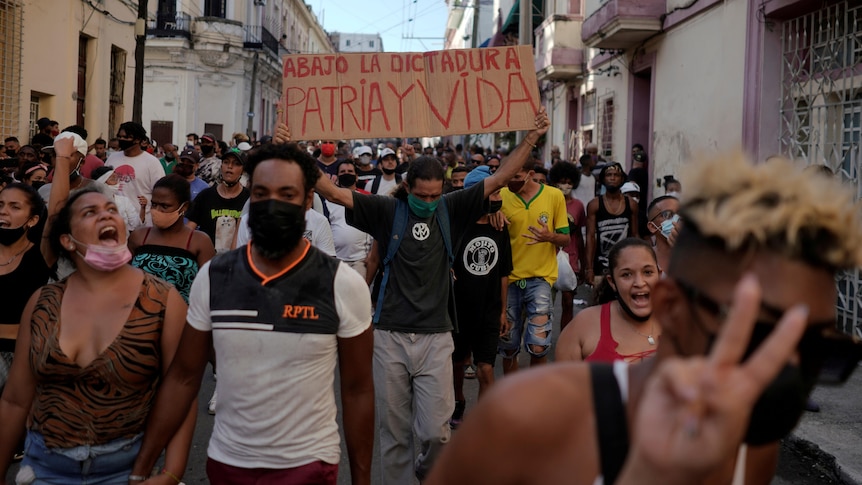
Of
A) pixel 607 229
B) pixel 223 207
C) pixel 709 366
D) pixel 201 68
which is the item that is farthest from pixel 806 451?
pixel 201 68

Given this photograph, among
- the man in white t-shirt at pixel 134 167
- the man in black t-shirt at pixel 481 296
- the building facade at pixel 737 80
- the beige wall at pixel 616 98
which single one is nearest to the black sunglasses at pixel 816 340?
the man in black t-shirt at pixel 481 296

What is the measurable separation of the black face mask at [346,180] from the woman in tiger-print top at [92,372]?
7015 mm

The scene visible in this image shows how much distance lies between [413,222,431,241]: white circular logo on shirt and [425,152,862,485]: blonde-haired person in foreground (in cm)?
346

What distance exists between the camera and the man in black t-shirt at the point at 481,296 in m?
6.25

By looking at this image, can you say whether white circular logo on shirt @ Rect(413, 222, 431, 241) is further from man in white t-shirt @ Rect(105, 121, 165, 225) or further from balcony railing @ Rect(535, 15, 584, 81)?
balcony railing @ Rect(535, 15, 584, 81)

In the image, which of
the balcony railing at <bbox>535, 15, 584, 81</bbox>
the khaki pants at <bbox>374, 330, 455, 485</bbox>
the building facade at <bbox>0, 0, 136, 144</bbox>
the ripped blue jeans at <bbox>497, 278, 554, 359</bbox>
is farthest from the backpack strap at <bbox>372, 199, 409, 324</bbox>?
the balcony railing at <bbox>535, 15, 584, 81</bbox>

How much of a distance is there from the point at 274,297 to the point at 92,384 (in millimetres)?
712

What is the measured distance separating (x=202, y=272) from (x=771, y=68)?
9807 mm

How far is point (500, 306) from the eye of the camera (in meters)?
6.39

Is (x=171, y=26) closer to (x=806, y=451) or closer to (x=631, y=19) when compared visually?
(x=631, y=19)

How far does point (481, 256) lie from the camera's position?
20.9 feet

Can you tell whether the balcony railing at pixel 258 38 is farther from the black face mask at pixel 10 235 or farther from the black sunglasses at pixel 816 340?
the black sunglasses at pixel 816 340

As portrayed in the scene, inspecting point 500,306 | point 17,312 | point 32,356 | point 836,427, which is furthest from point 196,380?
point 836,427

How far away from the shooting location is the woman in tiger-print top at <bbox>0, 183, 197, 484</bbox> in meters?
3.12
